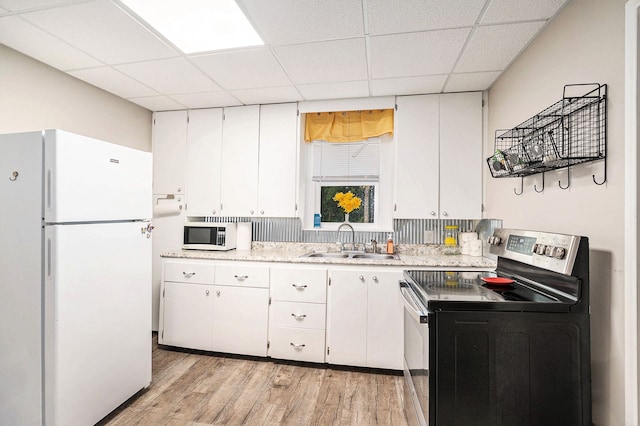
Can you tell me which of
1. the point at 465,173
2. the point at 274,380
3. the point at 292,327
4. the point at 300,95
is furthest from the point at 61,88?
the point at 465,173

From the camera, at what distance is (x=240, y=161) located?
123 inches

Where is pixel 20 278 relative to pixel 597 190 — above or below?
below

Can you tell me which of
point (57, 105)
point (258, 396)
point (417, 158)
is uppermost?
point (57, 105)

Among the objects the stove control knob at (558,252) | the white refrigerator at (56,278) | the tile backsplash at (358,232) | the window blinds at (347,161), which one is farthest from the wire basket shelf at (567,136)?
the white refrigerator at (56,278)

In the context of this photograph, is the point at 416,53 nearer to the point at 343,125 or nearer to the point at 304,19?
the point at 304,19

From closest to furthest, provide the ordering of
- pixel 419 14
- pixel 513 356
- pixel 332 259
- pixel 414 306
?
1. pixel 513 356
2. pixel 414 306
3. pixel 419 14
4. pixel 332 259

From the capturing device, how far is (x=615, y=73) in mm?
1278

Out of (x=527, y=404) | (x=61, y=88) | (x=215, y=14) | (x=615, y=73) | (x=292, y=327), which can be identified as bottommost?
(x=292, y=327)

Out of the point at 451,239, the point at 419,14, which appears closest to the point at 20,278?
the point at 419,14

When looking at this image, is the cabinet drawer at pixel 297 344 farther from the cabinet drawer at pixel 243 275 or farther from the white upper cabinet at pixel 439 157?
the white upper cabinet at pixel 439 157

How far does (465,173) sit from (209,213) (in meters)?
2.46

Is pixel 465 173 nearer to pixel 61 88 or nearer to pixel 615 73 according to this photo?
pixel 615 73

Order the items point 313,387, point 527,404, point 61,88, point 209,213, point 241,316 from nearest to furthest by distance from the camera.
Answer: point 527,404
point 313,387
point 61,88
point 241,316
point 209,213

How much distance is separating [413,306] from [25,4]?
8.27 ft
